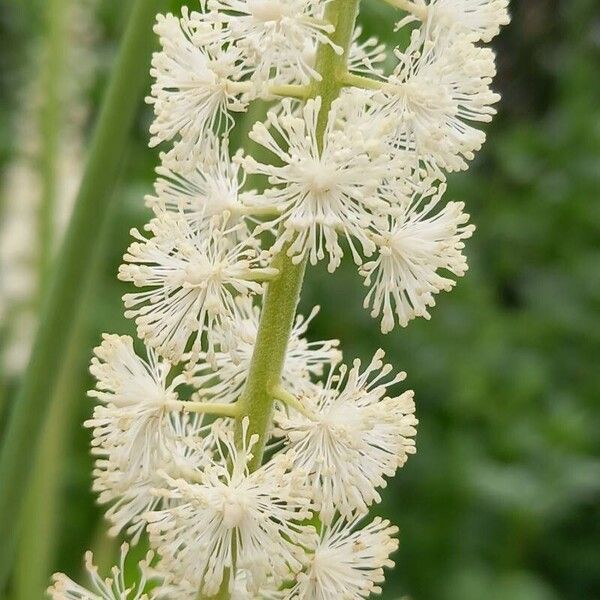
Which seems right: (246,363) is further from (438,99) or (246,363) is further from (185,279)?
(438,99)

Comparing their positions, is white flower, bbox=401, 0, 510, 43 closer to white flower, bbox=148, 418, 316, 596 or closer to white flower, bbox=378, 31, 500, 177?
white flower, bbox=378, 31, 500, 177

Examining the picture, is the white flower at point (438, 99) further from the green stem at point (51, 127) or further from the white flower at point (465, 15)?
the green stem at point (51, 127)

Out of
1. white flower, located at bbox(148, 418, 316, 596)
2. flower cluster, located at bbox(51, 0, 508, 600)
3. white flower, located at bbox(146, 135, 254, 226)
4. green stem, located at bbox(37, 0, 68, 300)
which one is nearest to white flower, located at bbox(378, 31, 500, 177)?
flower cluster, located at bbox(51, 0, 508, 600)

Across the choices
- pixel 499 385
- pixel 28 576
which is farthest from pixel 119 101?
pixel 499 385

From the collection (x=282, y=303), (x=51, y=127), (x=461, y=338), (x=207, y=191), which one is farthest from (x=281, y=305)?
(x=461, y=338)

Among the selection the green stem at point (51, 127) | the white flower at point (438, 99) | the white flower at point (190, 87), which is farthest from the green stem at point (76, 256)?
the green stem at point (51, 127)
